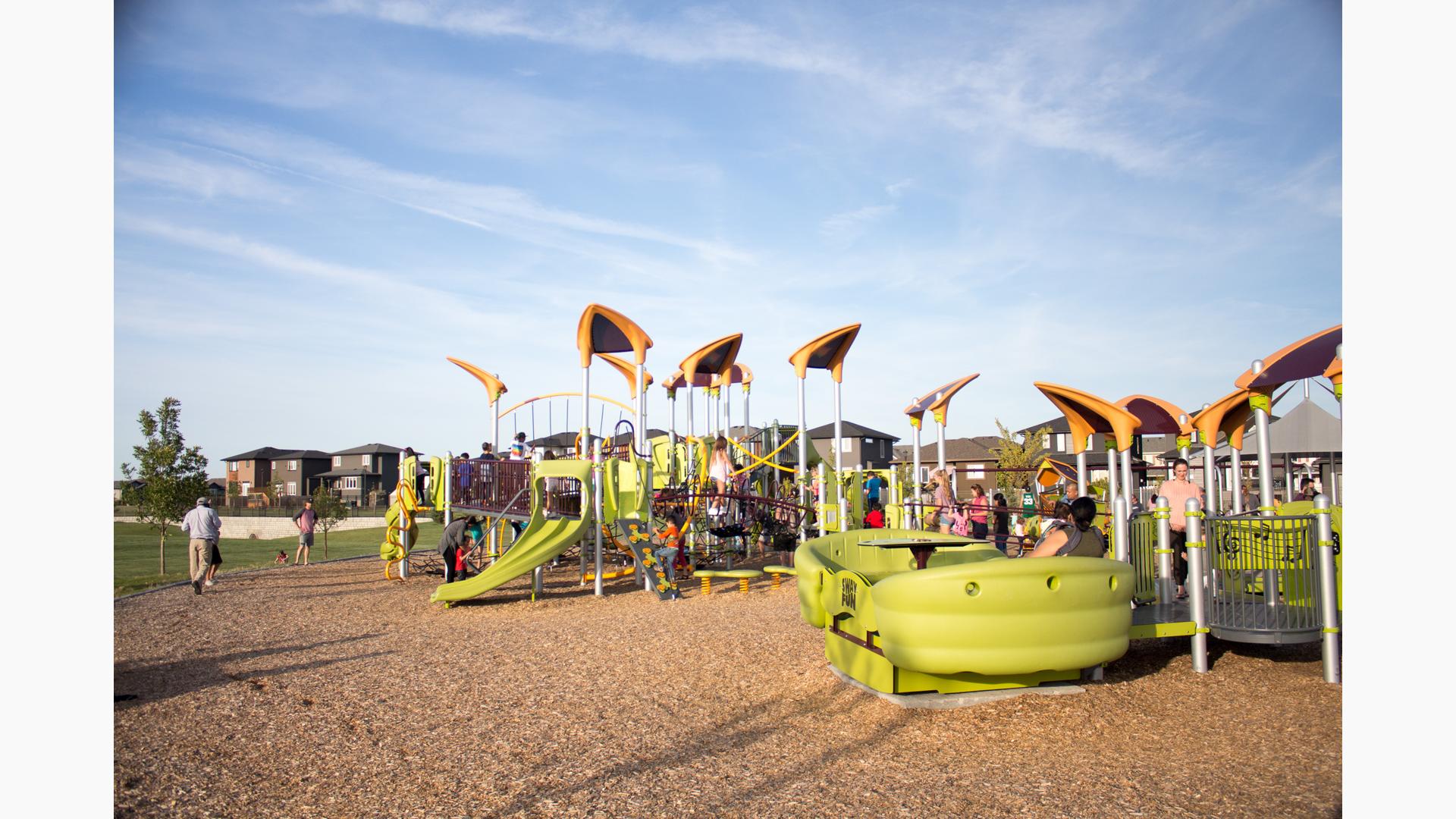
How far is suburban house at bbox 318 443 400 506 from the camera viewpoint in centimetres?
7412

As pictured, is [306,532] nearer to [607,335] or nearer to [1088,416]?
[607,335]

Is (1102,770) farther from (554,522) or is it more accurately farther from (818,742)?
(554,522)

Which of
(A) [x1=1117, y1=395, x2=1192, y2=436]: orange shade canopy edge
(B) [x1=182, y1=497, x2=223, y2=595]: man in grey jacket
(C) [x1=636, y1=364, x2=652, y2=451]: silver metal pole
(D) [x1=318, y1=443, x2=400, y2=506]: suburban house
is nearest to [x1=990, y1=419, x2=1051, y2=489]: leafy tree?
(A) [x1=1117, y1=395, x2=1192, y2=436]: orange shade canopy edge

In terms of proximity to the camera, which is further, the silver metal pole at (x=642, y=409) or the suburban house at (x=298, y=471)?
the suburban house at (x=298, y=471)

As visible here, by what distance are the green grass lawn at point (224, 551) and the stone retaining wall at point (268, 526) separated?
1.66m

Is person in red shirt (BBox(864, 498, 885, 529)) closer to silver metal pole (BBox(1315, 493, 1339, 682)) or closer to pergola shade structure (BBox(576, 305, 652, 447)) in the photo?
pergola shade structure (BBox(576, 305, 652, 447))

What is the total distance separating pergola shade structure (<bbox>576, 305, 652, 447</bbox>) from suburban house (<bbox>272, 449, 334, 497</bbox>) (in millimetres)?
67177

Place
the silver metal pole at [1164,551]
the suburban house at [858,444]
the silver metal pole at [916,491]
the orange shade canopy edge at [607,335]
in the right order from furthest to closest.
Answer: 1. the suburban house at [858,444]
2. the silver metal pole at [916,491]
3. the orange shade canopy edge at [607,335]
4. the silver metal pole at [1164,551]

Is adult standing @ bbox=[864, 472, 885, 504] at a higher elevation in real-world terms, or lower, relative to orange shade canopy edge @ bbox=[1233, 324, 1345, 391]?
lower

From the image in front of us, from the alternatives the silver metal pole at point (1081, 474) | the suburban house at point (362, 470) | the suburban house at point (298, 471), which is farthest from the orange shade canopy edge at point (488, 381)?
the suburban house at point (298, 471)

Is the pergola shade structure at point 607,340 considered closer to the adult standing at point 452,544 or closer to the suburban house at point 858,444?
the adult standing at point 452,544

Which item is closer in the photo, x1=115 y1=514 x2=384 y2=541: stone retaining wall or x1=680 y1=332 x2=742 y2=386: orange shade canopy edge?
x1=680 y1=332 x2=742 y2=386: orange shade canopy edge

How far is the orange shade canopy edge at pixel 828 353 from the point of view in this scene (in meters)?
17.6

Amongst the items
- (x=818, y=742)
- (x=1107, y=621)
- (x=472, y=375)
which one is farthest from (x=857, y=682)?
(x=472, y=375)
